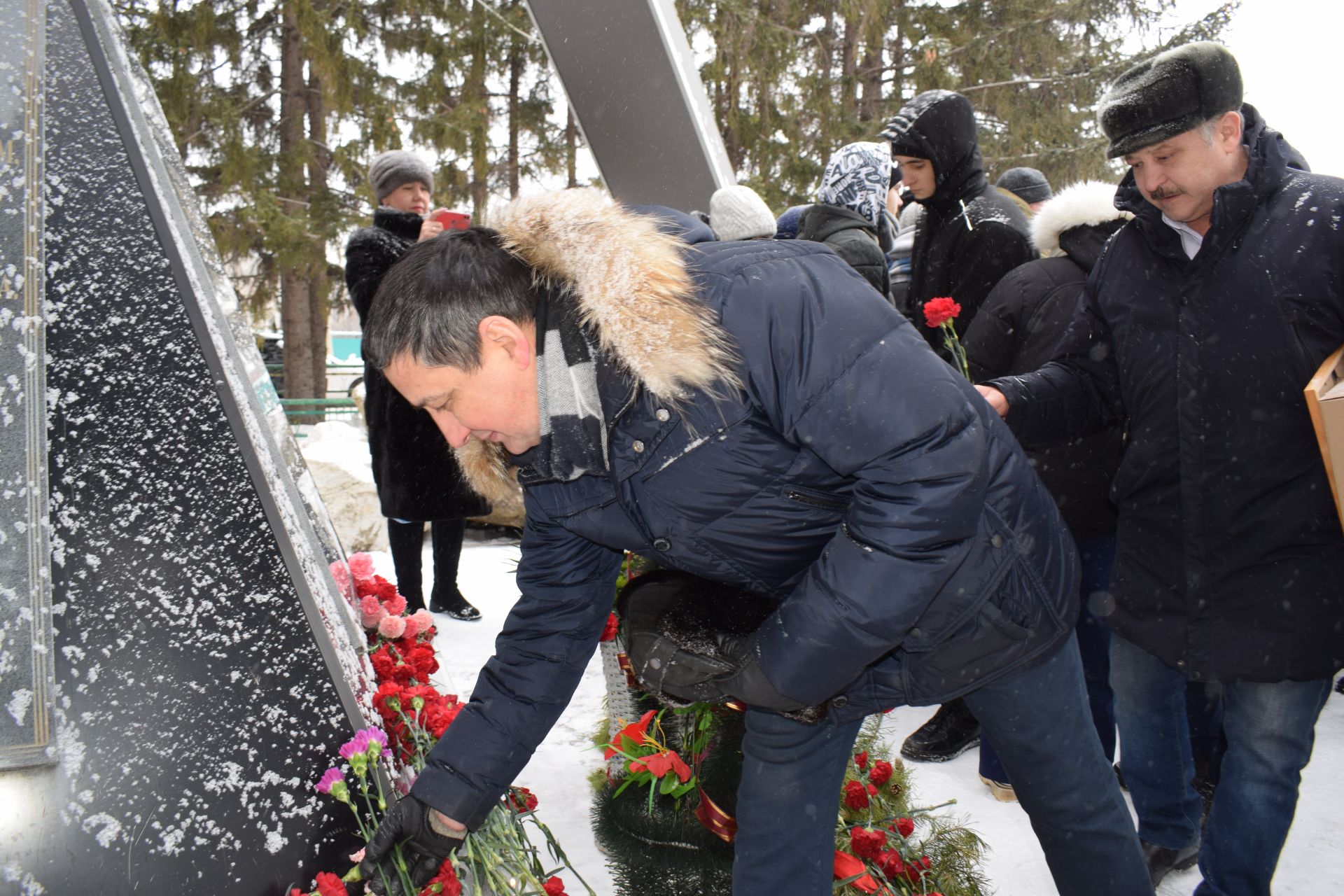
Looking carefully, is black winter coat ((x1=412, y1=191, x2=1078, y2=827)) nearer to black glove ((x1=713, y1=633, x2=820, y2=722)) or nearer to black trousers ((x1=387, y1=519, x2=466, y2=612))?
black glove ((x1=713, y1=633, x2=820, y2=722))

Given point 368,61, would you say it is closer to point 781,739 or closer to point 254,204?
point 254,204

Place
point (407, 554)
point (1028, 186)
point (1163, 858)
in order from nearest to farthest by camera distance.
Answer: point (1163, 858) < point (407, 554) < point (1028, 186)

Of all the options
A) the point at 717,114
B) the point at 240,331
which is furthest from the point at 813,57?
the point at 240,331

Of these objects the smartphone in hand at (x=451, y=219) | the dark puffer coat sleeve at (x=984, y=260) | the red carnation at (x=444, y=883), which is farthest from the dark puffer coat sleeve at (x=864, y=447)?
the smartphone in hand at (x=451, y=219)

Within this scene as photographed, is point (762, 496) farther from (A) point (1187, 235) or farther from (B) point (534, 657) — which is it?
(A) point (1187, 235)

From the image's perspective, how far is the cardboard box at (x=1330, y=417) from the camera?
60.6 inches

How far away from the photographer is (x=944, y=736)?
3033mm

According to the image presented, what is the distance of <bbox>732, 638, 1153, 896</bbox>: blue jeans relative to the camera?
62.4 inches

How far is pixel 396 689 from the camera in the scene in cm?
187

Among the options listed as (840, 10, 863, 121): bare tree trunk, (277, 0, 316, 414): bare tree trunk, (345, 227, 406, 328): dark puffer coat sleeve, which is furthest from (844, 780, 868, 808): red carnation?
(840, 10, 863, 121): bare tree trunk

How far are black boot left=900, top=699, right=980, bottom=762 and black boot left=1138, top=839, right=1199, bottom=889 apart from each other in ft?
2.47

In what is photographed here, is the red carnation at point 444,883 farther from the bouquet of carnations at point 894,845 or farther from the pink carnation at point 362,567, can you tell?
the pink carnation at point 362,567

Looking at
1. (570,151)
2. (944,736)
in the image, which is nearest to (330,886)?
(944,736)

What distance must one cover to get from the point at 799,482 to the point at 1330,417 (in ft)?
2.75
